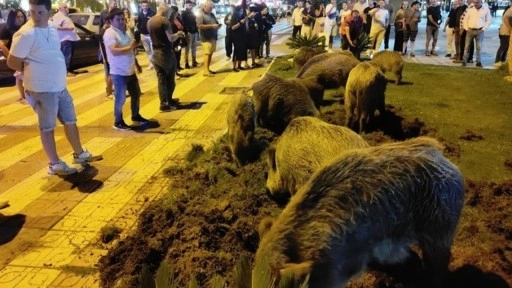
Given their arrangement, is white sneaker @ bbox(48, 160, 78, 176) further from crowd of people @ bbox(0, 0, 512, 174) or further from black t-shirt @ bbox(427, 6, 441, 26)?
black t-shirt @ bbox(427, 6, 441, 26)

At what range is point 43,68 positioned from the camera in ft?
17.9

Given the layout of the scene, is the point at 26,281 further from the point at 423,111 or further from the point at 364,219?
the point at 423,111

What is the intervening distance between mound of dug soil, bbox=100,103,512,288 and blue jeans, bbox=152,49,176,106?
360 cm

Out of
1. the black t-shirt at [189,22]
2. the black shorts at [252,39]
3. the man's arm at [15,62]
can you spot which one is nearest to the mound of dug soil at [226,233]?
the man's arm at [15,62]

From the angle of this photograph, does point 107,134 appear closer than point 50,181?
No

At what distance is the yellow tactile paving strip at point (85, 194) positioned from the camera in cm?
404

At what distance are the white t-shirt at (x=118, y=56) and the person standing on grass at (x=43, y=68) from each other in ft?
5.42

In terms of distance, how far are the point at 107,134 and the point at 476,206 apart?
5.70 metres

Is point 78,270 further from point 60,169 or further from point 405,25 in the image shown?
point 405,25

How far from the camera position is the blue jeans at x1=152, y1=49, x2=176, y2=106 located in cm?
888

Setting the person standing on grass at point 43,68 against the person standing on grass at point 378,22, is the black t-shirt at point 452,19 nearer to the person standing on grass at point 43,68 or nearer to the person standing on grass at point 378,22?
the person standing on grass at point 378,22

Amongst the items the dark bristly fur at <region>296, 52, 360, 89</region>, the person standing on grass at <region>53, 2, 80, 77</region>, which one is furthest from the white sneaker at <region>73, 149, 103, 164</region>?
the person standing on grass at <region>53, 2, 80, 77</region>

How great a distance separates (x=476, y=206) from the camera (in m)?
4.63

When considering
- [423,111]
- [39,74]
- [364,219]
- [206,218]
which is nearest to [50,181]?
[39,74]
